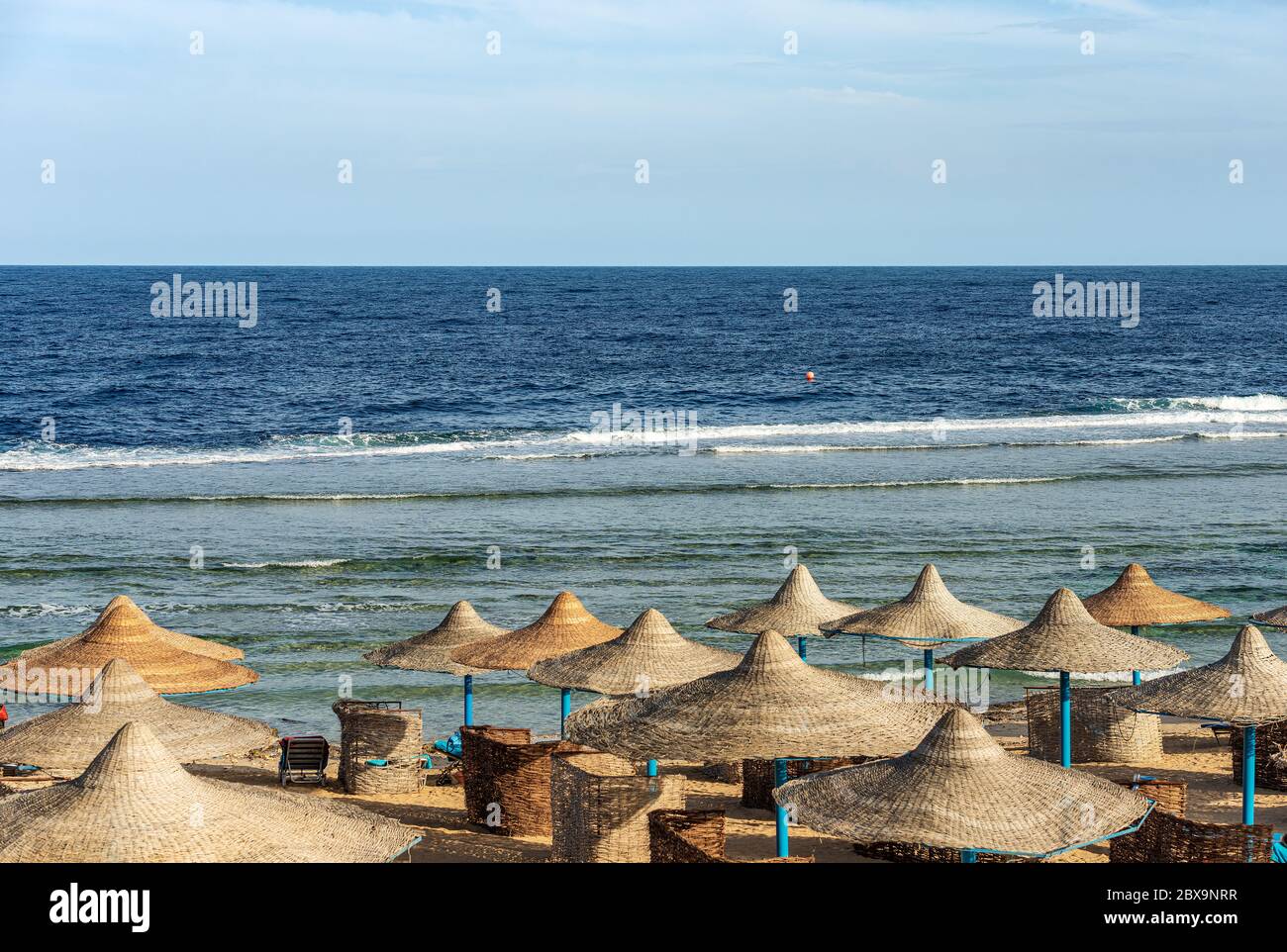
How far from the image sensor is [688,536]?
31312mm

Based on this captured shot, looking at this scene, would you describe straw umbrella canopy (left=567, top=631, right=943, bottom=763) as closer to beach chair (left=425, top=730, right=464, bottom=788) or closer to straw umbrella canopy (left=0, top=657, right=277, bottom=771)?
straw umbrella canopy (left=0, top=657, right=277, bottom=771)

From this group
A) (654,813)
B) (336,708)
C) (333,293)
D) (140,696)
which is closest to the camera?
(654,813)

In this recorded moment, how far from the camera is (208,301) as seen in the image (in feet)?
443

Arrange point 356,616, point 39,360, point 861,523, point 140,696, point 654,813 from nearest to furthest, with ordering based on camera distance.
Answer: point 654,813, point 140,696, point 356,616, point 861,523, point 39,360

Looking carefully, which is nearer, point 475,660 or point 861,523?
point 475,660

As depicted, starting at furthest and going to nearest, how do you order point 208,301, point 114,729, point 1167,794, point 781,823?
1. point 208,301
2. point 1167,794
3. point 781,823
4. point 114,729

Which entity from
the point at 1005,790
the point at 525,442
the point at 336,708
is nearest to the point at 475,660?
the point at 336,708

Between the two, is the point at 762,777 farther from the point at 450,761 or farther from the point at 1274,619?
the point at 1274,619

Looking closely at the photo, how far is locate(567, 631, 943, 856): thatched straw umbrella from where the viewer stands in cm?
1186

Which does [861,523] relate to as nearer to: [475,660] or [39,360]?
[475,660]

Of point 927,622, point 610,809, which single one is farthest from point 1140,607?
point 610,809

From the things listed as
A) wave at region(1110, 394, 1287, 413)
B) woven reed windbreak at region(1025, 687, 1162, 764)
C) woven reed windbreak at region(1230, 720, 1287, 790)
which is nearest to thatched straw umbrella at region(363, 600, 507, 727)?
woven reed windbreak at region(1025, 687, 1162, 764)

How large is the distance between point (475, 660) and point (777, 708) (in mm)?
5477
